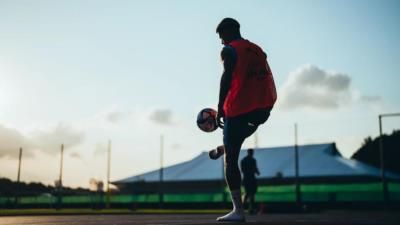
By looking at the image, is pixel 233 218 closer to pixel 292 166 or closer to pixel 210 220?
pixel 210 220

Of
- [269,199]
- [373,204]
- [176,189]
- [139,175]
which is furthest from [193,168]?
[373,204]

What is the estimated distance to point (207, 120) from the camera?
6.34 meters

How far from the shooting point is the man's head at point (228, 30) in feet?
18.4

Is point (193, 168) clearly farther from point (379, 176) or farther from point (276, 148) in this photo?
point (379, 176)

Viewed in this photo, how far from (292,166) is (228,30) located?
37.7m

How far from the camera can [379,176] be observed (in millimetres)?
38219

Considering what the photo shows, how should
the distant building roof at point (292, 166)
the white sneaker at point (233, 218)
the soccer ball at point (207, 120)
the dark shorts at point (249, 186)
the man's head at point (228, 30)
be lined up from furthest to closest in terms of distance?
1. the distant building roof at point (292, 166)
2. the dark shorts at point (249, 186)
3. the soccer ball at point (207, 120)
4. the man's head at point (228, 30)
5. the white sneaker at point (233, 218)

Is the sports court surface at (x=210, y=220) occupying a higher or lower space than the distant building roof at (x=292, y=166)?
lower

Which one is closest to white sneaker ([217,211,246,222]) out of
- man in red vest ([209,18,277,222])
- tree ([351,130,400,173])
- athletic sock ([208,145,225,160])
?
man in red vest ([209,18,277,222])

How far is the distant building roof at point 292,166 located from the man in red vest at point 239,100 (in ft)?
113

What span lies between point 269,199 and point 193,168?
2170cm

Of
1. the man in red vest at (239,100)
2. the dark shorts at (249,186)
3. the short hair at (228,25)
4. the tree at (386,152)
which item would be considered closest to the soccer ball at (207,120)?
the man in red vest at (239,100)

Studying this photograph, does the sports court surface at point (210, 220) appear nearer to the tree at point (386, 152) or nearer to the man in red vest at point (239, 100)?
the man in red vest at point (239, 100)

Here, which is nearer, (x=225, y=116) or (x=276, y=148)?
(x=225, y=116)
